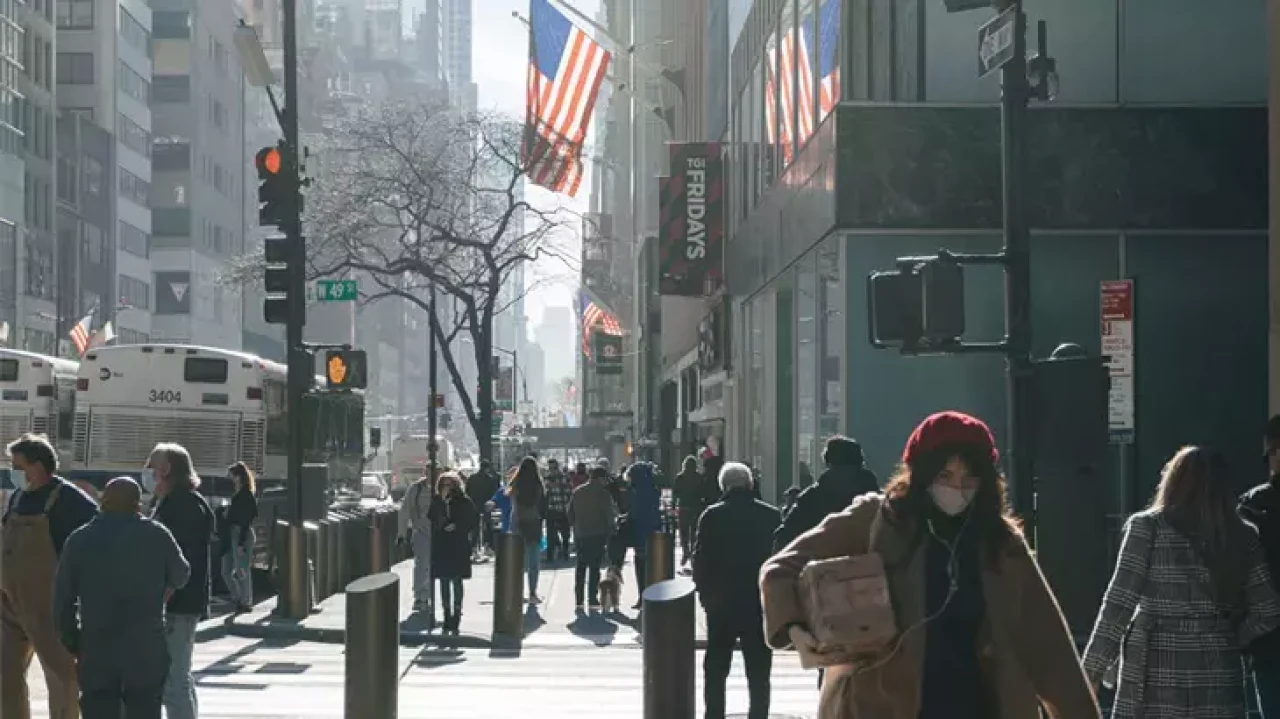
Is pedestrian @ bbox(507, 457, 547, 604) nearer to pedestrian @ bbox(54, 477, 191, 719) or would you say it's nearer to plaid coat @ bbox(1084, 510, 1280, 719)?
pedestrian @ bbox(54, 477, 191, 719)

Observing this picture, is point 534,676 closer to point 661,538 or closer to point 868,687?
point 661,538

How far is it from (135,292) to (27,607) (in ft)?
338

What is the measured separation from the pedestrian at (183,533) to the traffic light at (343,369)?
9450 mm

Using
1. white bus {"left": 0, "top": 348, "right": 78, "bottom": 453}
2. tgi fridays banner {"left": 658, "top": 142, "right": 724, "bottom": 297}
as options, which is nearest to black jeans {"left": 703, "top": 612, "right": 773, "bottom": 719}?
white bus {"left": 0, "top": 348, "right": 78, "bottom": 453}

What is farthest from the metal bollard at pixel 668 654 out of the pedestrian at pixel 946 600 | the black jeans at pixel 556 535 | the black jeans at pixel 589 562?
the black jeans at pixel 556 535

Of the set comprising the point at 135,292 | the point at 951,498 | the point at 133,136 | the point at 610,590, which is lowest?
the point at 610,590

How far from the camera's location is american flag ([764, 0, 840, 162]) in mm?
24578

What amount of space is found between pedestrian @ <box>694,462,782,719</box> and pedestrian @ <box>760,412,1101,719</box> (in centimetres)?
587

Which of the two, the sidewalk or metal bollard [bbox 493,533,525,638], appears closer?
the sidewalk

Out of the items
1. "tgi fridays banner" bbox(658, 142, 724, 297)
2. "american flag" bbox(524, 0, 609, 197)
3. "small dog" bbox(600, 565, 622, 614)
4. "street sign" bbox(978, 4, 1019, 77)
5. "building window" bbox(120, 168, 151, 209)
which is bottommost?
"small dog" bbox(600, 565, 622, 614)

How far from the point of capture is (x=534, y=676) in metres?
17.2

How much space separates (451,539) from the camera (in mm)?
21484

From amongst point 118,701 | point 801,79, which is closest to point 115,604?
point 118,701

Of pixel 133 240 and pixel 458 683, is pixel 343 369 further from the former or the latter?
pixel 133 240
